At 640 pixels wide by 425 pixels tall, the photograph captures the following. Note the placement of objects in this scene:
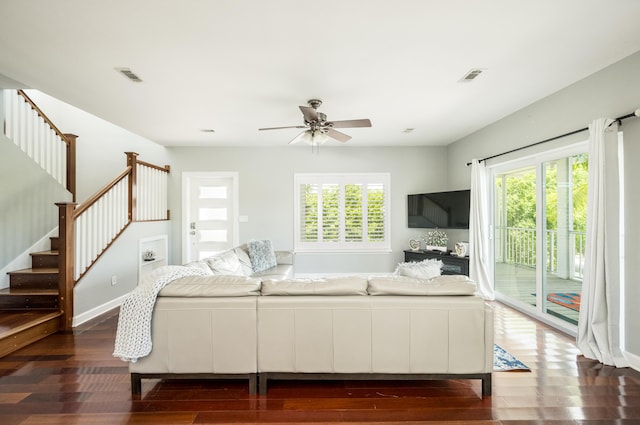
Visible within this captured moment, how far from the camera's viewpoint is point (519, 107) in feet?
13.1

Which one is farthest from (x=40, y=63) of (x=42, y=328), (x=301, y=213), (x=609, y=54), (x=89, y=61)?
(x=609, y=54)

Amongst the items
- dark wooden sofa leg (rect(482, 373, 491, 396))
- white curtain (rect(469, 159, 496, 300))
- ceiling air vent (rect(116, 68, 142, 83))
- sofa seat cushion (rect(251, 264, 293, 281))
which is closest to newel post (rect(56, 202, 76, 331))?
ceiling air vent (rect(116, 68, 142, 83))

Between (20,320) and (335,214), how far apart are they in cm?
465

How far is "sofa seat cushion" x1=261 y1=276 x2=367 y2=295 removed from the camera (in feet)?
7.55

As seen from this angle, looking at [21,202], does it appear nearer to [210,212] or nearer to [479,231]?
[210,212]

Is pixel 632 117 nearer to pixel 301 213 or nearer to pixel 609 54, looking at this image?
pixel 609 54

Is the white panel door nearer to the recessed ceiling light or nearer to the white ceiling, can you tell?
the white ceiling

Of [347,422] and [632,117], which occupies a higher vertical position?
[632,117]

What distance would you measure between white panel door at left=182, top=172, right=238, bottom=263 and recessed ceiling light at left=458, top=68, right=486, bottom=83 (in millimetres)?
4401

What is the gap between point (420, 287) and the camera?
7.52ft

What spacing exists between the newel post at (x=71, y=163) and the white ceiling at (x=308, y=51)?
→ 1.33m

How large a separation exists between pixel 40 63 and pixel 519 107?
5201 mm

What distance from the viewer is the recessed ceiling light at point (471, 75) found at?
2.94 meters

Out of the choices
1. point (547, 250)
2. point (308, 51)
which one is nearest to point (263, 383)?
point (308, 51)
